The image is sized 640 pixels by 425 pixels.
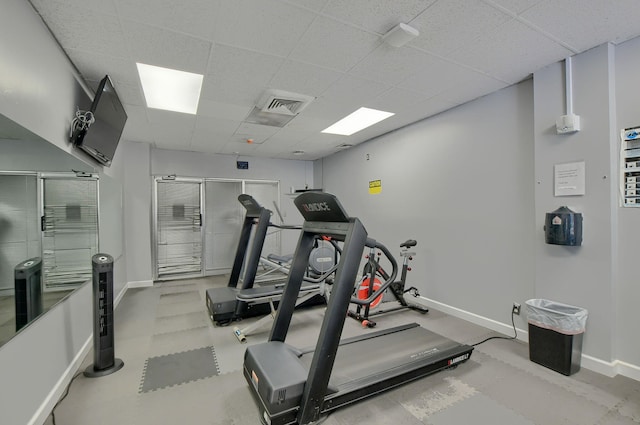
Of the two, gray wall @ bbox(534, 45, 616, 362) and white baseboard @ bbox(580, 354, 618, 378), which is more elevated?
gray wall @ bbox(534, 45, 616, 362)

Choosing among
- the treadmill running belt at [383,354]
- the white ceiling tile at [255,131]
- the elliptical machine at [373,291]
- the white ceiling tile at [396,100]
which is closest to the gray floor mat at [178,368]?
the treadmill running belt at [383,354]

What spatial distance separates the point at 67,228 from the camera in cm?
249

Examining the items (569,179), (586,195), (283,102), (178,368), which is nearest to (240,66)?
(283,102)

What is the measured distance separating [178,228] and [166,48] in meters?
4.63

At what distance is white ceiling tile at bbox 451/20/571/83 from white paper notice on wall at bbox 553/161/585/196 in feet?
→ 3.37

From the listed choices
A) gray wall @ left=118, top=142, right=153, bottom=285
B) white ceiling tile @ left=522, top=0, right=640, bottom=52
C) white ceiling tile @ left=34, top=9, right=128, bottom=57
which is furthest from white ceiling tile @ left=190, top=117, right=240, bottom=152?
white ceiling tile @ left=522, top=0, right=640, bottom=52

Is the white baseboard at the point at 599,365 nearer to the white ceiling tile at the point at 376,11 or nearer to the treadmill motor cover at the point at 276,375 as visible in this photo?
the treadmill motor cover at the point at 276,375

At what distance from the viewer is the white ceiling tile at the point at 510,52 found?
7.34 ft

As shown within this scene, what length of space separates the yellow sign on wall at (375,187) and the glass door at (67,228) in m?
4.22

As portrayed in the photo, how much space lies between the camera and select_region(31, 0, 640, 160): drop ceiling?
1.93 meters

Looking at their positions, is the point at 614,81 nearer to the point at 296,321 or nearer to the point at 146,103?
the point at 296,321

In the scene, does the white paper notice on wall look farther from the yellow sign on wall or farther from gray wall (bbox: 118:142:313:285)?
gray wall (bbox: 118:142:313:285)

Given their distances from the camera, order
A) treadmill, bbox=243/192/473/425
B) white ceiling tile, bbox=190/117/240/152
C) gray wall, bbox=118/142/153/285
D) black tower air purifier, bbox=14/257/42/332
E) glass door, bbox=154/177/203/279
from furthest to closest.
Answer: glass door, bbox=154/177/203/279, gray wall, bbox=118/142/153/285, white ceiling tile, bbox=190/117/240/152, treadmill, bbox=243/192/473/425, black tower air purifier, bbox=14/257/42/332

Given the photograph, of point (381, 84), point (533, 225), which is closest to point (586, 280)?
point (533, 225)
